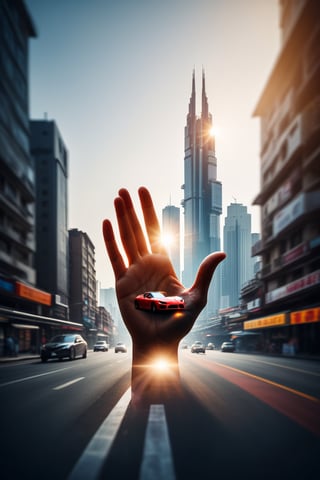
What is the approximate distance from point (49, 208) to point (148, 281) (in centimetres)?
6077

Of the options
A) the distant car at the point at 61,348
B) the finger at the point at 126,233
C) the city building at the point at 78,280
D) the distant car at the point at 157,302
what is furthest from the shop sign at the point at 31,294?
the city building at the point at 78,280

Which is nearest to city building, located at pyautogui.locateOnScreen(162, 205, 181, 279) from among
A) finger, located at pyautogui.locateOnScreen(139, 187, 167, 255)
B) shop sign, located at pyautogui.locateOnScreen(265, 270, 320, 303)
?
finger, located at pyautogui.locateOnScreen(139, 187, 167, 255)

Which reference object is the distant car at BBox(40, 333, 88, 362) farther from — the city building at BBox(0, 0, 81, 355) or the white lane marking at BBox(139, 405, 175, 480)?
the white lane marking at BBox(139, 405, 175, 480)

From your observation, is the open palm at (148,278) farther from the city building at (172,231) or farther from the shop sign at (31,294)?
the shop sign at (31,294)

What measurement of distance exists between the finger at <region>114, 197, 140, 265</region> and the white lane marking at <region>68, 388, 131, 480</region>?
17.2 feet

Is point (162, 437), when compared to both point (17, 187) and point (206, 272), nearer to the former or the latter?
point (206, 272)

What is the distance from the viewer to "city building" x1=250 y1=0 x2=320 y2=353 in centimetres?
3541

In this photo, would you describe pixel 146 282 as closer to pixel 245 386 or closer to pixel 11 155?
pixel 245 386

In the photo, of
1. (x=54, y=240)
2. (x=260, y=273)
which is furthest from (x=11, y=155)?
(x=260, y=273)

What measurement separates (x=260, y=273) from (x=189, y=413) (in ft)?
160

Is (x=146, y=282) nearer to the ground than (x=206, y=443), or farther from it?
farther from it

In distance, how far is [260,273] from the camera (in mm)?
53031

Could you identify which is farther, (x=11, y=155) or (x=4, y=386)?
(x=11, y=155)

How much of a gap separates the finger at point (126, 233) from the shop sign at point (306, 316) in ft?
72.6
